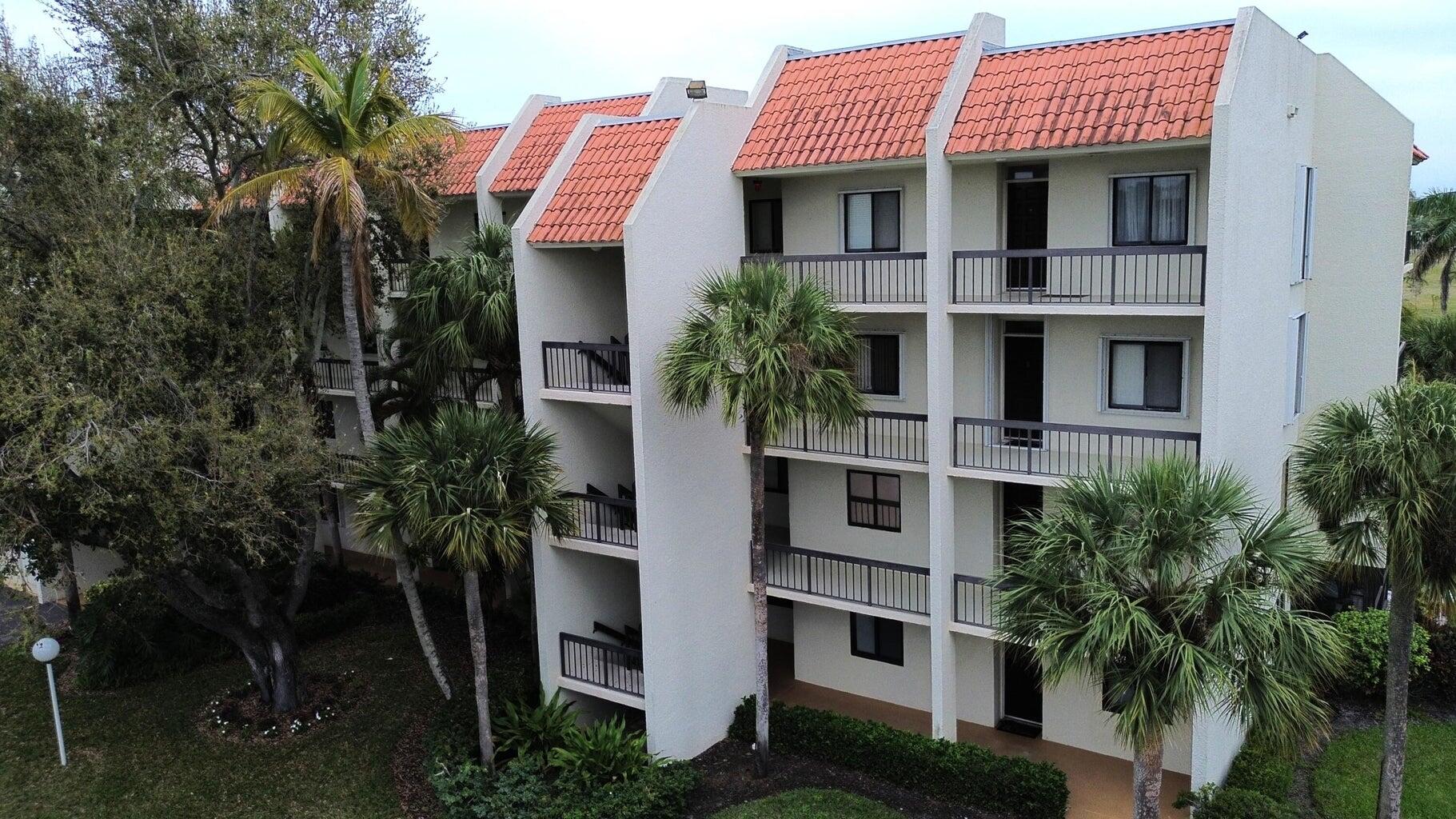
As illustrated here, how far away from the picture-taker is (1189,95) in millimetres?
14953

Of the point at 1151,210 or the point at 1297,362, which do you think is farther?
the point at 1297,362

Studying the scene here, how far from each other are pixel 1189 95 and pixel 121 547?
59.9 ft

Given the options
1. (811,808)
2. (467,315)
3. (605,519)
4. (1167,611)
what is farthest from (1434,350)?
(467,315)

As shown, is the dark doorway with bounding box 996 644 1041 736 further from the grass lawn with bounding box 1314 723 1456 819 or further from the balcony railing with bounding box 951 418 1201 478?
the grass lawn with bounding box 1314 723 1456 819

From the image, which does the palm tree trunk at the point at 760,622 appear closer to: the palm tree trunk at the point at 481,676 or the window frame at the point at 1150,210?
the palm tree trunk at the point at 481,676

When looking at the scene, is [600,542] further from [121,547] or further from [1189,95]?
[1189,95]

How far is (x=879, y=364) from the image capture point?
19234 millimetres

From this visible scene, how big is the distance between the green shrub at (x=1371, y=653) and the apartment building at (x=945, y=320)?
11.3ft

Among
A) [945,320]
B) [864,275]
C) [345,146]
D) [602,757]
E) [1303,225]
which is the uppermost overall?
[345,146]

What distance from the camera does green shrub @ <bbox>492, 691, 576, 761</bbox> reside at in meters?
18.1

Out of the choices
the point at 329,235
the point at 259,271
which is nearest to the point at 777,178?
the point at 329,235

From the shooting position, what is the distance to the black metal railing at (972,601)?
1741cm

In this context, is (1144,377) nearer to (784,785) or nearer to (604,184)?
(784,785)

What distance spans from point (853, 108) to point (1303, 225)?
28.6 ft
